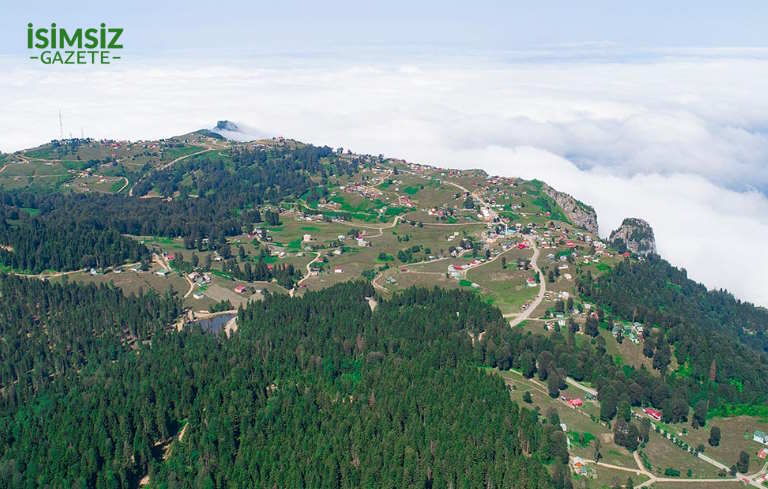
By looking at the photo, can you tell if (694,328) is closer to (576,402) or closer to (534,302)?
(534,302)

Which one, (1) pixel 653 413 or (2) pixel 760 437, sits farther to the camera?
(1) pixel 653 413

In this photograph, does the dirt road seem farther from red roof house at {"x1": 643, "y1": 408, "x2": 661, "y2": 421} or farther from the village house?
the village house

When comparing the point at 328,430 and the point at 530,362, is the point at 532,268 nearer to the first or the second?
the point at 530,362

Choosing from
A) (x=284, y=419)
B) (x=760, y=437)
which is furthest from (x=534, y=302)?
(x=284, y=419)

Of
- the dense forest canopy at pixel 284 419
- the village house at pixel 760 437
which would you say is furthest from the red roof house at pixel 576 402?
the village house at pixel 760 437

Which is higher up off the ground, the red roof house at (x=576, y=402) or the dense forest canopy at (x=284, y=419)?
the dense forest canopy at (x=284, y=419)

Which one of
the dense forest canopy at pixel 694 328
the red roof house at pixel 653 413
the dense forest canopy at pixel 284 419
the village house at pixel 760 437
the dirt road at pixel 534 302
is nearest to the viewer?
the dense forest canopy at pixel 284 419

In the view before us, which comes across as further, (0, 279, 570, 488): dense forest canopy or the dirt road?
the dirt road

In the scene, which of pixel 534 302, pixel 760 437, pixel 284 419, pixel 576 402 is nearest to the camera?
pixel 284 419

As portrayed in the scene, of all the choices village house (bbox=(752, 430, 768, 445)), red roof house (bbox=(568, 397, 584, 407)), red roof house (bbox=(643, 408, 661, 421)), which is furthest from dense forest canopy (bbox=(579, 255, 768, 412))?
red roof house (bbox=(568, 397, 584, 407))

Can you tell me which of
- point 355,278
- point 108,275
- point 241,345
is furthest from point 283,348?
point 108,275

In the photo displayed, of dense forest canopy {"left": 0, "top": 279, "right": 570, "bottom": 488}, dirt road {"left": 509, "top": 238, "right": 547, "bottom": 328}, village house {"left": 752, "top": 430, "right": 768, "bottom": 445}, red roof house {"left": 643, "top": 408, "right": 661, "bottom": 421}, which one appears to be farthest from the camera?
dirt road {"left": 509, "top": 238, "right": 547, "bottom": 328}

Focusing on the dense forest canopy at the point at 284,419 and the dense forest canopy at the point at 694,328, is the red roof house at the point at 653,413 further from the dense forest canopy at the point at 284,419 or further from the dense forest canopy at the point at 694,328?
the dense forest canopy at the point at 284,419
